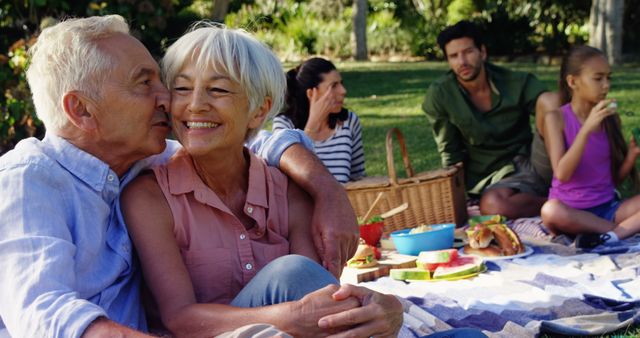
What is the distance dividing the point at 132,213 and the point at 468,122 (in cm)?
451

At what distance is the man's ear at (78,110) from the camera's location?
258 cm

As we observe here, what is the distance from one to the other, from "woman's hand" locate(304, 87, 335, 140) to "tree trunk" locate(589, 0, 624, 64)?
12.4 metres

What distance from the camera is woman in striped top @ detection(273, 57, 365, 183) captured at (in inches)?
244

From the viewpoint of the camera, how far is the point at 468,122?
6.79 metres

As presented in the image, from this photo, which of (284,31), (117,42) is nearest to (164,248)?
(117,42)

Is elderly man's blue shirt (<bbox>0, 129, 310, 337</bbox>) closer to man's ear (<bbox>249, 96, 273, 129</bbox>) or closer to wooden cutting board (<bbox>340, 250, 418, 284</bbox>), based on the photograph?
man's ear (<bbox>249, 96, 273, 129</bbox>)

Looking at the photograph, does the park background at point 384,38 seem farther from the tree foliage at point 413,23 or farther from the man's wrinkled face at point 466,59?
the man's wrinkled face at point 466,59

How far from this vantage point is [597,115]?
5.64 metres

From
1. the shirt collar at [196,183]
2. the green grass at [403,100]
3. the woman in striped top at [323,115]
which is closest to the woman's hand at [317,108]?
the woman in striped top at [323,115]

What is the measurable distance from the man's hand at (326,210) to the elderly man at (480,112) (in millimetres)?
3604

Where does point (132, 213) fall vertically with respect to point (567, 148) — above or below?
above

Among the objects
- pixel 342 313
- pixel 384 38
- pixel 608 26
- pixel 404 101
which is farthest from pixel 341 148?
pixel 384 38

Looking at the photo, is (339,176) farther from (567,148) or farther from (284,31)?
(284,31)

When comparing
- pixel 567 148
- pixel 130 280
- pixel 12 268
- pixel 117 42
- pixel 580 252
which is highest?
pixel 117 42
